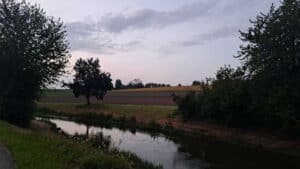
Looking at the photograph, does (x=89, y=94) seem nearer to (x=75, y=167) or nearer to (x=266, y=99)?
(x=266, y=99)

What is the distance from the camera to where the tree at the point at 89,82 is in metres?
85.0

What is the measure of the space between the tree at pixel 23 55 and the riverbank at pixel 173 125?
14.7 metres

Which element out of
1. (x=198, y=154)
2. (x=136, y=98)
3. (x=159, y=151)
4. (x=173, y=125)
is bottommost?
(x=198, y=154)

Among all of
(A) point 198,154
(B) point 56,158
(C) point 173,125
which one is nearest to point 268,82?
(A) point 198,154

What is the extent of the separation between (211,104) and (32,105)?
16492 mm

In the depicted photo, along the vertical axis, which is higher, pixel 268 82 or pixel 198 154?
pixel 268 82

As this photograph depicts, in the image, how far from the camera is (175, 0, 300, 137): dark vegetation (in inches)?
1359

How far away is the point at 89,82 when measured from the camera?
8494 centimetres

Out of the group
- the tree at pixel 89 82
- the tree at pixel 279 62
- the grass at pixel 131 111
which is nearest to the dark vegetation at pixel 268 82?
the tree at pixel 279 62

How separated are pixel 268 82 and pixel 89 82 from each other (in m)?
52.2

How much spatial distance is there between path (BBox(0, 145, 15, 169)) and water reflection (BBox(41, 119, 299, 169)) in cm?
1181

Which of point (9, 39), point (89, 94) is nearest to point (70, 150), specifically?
point (9, 39)

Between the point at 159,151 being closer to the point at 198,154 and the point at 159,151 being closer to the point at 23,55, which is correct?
the point at 198,154

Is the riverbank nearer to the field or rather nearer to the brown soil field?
the field
